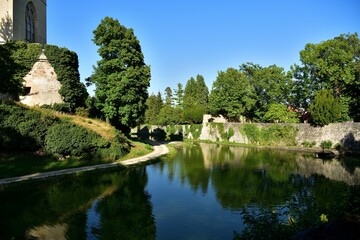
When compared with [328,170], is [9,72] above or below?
above

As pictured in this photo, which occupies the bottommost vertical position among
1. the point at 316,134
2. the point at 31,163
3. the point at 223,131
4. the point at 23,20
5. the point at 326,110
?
the point at 31,163

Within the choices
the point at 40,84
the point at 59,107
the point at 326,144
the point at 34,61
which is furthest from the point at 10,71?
the point at 326,144

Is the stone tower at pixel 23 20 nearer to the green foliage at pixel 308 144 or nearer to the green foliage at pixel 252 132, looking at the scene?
the green foliage at pixel 252 132

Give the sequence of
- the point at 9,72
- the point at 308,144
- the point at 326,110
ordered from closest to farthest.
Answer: the point at 9,72 → the point at 326,110 → the point at 308,144

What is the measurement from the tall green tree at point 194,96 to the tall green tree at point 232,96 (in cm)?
846

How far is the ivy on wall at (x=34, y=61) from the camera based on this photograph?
27203mm

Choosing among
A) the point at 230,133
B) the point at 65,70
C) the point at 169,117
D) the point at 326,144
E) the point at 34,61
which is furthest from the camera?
the point at 169,117

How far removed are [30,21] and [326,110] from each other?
33.7 metres

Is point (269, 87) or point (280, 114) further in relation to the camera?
point (269, 87)

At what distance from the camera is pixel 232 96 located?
53969 millimetres

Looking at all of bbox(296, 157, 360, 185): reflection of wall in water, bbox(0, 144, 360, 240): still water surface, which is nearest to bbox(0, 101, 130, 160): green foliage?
bbox(0, 144, 360, 240): still water surface

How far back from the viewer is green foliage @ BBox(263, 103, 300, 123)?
46125mm

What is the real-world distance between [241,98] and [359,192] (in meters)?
47.5

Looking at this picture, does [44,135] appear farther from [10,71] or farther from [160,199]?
[160,199]
